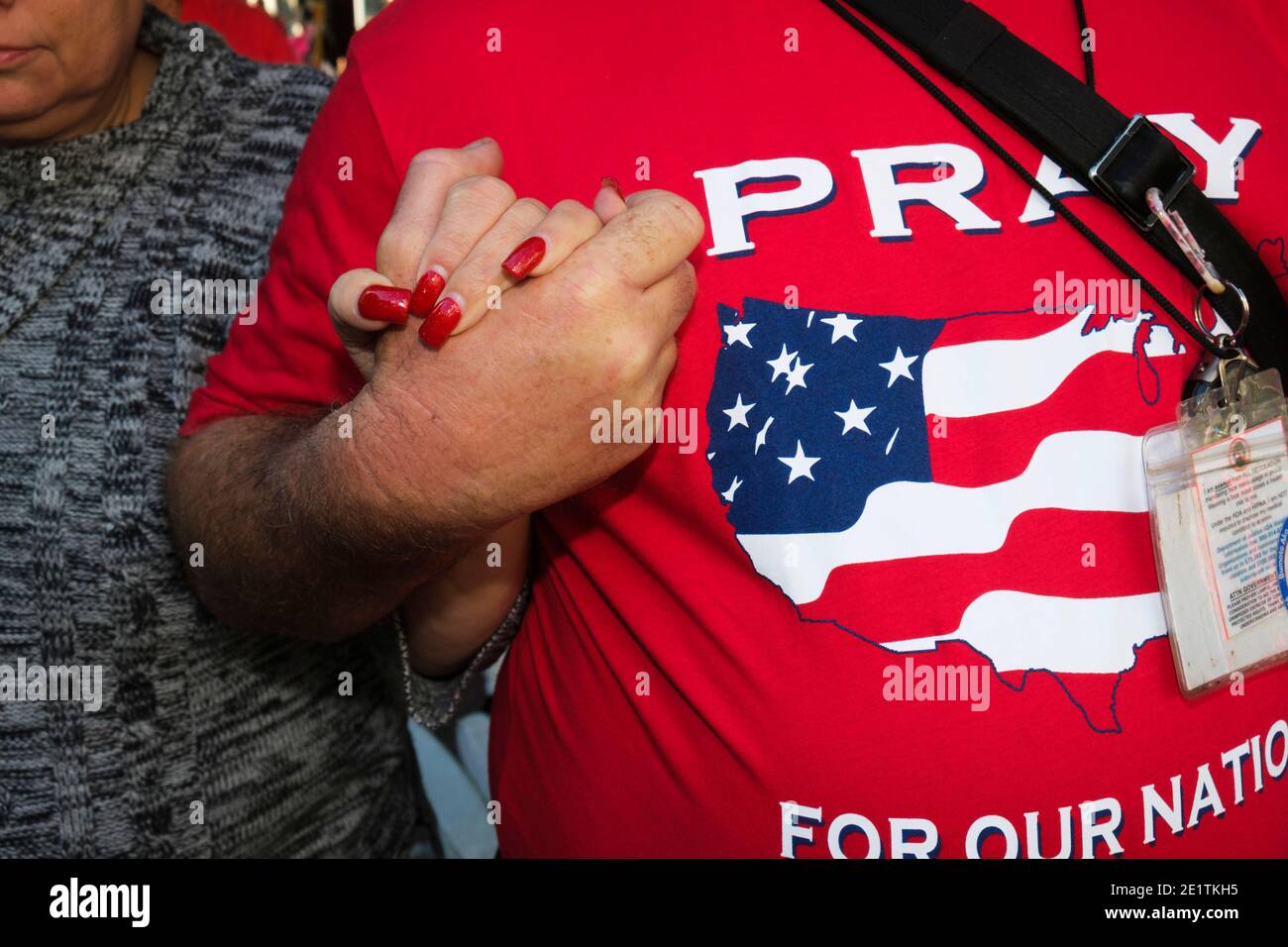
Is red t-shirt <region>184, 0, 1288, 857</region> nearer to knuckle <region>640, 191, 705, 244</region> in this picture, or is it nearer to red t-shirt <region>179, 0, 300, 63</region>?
knuckle <region>640, 191, 705, 244</region>

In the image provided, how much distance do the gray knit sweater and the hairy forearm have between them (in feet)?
0.63

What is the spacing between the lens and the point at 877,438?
42.4 inches

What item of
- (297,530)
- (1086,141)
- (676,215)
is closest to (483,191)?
(676,215)

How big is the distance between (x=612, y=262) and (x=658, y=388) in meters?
0.12

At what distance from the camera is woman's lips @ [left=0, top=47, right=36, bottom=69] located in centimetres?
141

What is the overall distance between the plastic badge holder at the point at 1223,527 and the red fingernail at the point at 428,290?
2.19 ft

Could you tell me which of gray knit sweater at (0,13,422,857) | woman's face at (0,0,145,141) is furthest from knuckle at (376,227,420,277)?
woman's face at (0,0,145,141)

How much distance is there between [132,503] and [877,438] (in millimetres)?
955

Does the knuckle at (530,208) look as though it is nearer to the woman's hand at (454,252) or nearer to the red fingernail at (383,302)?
the woman's hand at (454,252)

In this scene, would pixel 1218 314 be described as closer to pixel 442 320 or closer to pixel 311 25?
pixel 442 320

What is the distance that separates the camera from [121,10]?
1506 mm

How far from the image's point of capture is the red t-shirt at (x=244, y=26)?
278 cm
